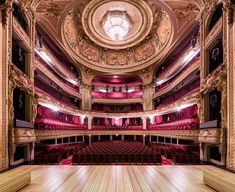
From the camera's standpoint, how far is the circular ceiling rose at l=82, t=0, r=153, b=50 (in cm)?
1612

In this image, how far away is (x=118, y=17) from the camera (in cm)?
1686

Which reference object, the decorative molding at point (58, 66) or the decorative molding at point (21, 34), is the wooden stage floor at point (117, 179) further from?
the decorative molding at point (58, 66)

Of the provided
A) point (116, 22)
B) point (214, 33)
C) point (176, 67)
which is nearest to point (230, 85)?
point (214, 33)

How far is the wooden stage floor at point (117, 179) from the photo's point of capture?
4914 mm

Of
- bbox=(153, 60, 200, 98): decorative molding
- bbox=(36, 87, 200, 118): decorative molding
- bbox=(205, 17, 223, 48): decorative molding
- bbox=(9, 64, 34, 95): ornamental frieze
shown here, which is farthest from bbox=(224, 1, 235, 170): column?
bbox=(9, 64, 34, 95): ornamental frieze

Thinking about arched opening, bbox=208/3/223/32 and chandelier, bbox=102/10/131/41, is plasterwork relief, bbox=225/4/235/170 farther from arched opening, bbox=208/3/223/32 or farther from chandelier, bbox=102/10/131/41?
chandelier, bbox=102/10/131/41

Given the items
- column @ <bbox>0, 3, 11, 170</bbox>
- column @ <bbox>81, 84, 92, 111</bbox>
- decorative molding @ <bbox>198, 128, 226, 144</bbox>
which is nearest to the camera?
column @ <bbox>0, 3, 11, 170</bbox>

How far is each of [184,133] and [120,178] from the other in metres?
7.68

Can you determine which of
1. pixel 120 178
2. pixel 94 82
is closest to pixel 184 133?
pixel 120 178

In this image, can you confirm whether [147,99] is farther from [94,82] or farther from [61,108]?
[61,108]

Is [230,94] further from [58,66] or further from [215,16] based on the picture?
[58,66]

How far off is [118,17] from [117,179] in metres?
14.5

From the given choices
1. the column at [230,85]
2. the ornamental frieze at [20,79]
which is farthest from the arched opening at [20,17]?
the column at [230,85]

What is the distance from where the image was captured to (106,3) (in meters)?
16.1
